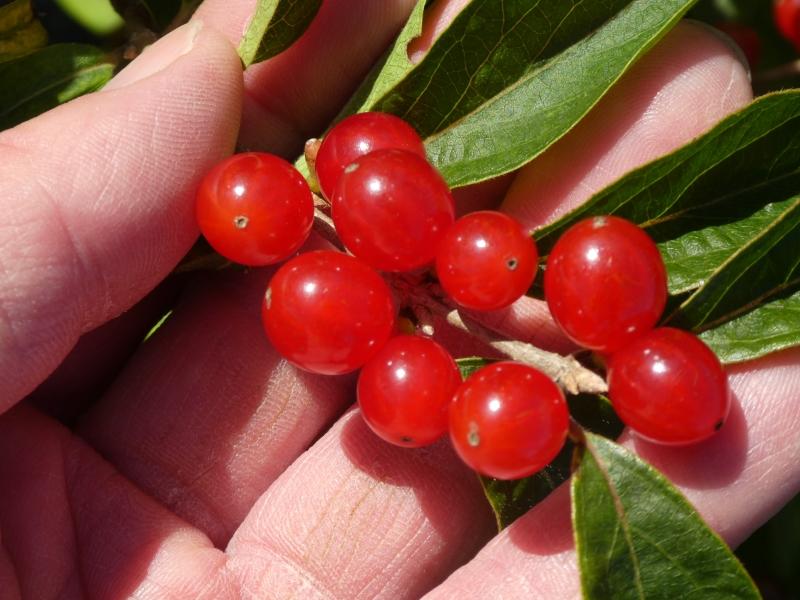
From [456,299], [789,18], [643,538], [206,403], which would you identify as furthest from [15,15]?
[789,18]

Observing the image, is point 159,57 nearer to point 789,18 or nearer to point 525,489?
point 525,489

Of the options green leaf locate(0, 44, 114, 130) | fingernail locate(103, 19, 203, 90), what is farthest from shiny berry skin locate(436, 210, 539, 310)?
green leaf locate(0, 44, 114, 130)

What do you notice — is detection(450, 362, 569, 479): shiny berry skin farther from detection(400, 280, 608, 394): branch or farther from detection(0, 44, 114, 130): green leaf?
detection(0, 44, 114, 130): green leaf

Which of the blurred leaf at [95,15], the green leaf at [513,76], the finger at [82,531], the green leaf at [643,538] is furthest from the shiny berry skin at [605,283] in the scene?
the blurred leaf at [95,15]

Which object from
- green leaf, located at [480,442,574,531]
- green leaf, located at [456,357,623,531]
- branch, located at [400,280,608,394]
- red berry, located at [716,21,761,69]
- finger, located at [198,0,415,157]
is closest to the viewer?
branch, located at [400,280,608,394]

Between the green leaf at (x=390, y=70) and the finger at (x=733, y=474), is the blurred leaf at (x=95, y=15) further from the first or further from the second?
the finger at (x=733, y=474)
